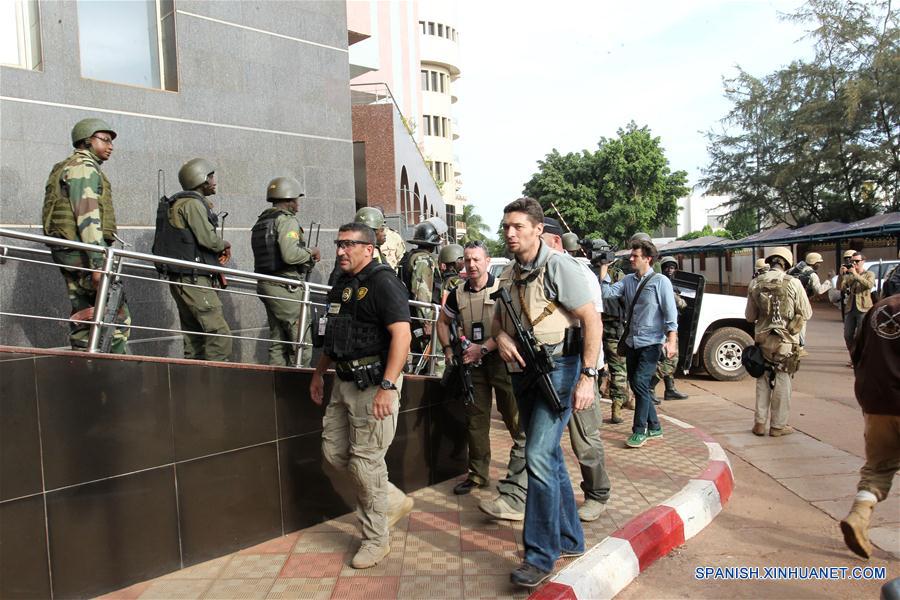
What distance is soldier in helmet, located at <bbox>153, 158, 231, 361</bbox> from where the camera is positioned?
16.0 feet

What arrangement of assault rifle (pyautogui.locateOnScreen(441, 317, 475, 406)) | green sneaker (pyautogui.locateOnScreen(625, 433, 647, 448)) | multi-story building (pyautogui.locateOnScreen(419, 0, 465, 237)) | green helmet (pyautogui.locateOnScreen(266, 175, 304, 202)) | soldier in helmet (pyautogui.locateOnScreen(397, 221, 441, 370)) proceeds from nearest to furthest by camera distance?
1. assault rifle (pyautogui.locateOnScreen(441, 317, 475, 406))
2. green helmet (pyautogui.locateOnScreen(266, 175, 304, 202))
3. green sneaker (pyautogui.locateOnScreen(625, 433, 647, 448))
4. soldier in helmet (pyautogui.locateOnScreen(397, 221, 441, 370))
5. multi-story building (pyautogui.locateOnScreen(419, 0, 465, 237))

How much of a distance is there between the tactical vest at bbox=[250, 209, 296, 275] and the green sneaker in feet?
10.9

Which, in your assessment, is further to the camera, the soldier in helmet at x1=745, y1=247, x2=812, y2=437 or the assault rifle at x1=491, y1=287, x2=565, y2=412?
the soldier in helmet at x1=745, y1=247, x2=812, y2=437

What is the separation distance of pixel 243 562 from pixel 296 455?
706 mm

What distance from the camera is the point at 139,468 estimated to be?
3.62 m

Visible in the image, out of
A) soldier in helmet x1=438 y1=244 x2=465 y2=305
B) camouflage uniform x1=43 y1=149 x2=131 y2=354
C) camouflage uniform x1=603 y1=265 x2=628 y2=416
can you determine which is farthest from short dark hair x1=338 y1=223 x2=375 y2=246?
camouflage uniform x1=603 y1=265 x2=628 y2=416

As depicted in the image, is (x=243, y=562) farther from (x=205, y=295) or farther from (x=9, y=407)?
(x=205, y=295)

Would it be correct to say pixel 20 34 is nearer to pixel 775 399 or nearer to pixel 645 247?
pixel 645 247

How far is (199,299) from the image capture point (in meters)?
4.84

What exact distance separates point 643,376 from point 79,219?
Answer: 14.8ft

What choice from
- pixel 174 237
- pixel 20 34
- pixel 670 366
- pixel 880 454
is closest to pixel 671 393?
pixel 670 366

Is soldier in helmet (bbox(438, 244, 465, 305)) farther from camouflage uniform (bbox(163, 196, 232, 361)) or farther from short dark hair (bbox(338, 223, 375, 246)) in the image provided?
short dark hair (bbox(338, 223, 375, 246))

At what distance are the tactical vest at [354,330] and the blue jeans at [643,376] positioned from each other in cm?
296

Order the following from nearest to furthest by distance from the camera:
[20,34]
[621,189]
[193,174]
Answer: [193,174]
[20,34]
[621,189]
